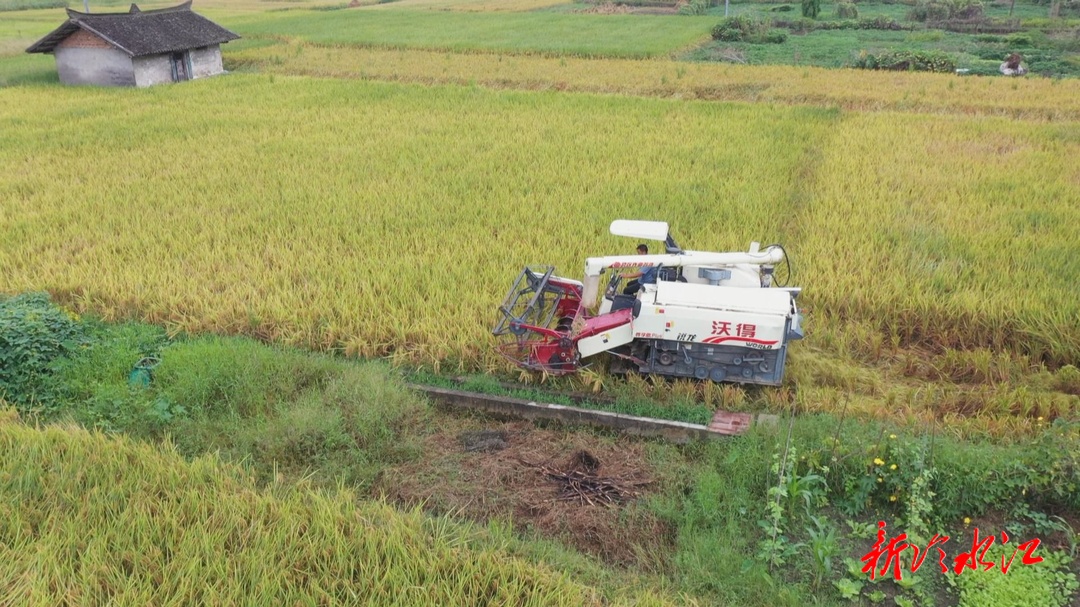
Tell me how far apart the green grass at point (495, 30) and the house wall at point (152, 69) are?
8290 millimetres

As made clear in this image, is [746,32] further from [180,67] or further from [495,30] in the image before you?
[180,67]

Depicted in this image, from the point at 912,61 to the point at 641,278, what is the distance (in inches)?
744

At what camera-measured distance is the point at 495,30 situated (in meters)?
29.4

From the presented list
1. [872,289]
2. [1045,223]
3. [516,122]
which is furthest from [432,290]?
[516,122]

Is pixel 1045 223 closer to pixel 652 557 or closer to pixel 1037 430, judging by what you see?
pixel 1037 430

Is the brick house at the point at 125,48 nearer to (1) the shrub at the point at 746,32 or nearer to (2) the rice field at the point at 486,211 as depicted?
(2) the rice field at the point at 486,211

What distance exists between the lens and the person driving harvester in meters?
6.06

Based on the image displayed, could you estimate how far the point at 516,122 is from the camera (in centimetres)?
1456

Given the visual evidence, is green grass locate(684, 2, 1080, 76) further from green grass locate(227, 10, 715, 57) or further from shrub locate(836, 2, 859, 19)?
green grass locate(227, 10, 715, 57)

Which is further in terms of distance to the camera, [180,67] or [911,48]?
[911,48]

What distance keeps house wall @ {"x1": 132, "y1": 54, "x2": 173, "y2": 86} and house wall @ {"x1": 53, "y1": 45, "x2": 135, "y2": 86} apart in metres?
0.15

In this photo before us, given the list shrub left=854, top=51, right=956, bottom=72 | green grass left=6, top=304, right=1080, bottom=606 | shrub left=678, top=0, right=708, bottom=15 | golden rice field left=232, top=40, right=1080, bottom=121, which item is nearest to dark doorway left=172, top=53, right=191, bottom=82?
golden rice field left=232, top=40, right=1080, bottom=121

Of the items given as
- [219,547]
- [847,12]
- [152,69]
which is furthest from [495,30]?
[219,547]

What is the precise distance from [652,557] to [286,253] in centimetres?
568
